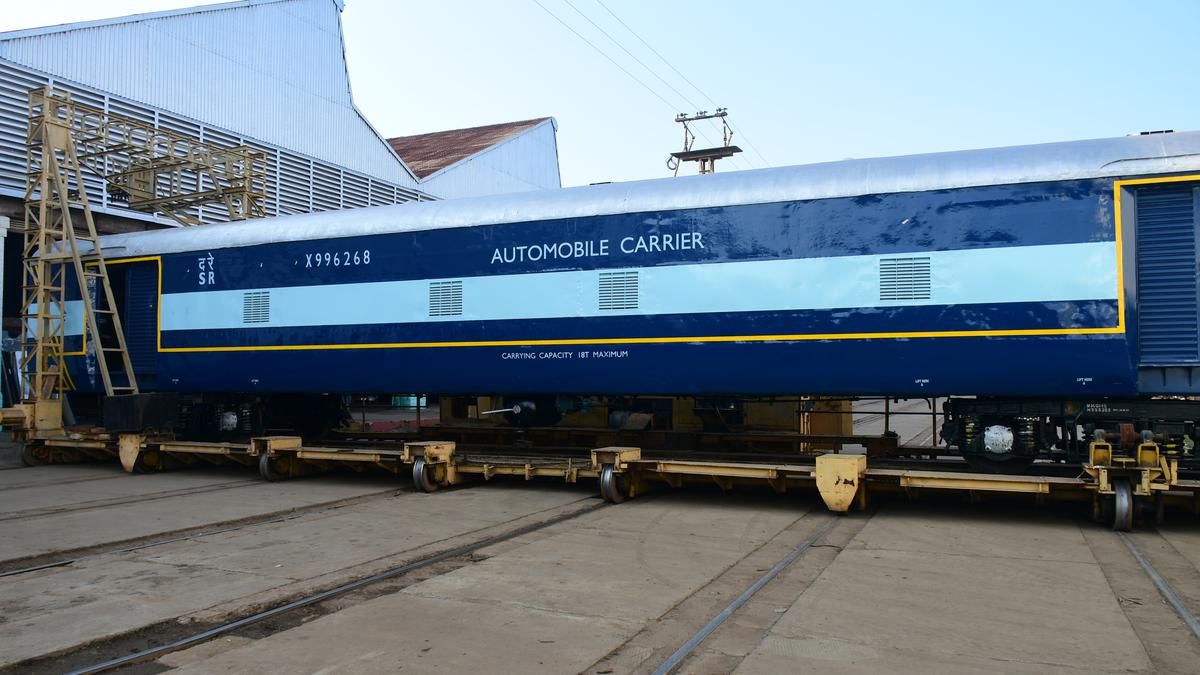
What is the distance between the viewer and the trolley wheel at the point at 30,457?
14417 millimetres

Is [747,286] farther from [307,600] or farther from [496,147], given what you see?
[496,147]

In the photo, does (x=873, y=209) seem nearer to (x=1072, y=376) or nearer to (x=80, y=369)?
(x=1072, y=376)

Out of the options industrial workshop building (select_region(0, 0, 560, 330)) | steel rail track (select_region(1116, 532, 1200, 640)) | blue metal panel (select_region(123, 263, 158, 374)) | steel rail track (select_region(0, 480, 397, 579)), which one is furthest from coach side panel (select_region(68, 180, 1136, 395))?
industrial workshop building (select_region(0, 0, 560, 330))

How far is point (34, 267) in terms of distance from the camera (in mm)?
14914

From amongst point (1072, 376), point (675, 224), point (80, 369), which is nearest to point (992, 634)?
point (1072, 376)

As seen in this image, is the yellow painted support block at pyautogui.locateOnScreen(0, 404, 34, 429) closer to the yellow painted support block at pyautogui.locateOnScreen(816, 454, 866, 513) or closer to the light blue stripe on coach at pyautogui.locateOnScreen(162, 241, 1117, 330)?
the light blue stripe on coach at pyautogui.locateOnScreen(162, 241, 1117, 330)

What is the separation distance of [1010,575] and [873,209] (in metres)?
4.29

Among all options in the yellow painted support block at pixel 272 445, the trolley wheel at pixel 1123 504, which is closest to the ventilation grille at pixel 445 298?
the yellow painted support block at pixel 272 445

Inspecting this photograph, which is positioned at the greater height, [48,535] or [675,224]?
[675,224]

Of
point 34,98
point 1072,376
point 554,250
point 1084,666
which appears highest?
point 34,98

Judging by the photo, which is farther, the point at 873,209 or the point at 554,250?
the point at 554,250

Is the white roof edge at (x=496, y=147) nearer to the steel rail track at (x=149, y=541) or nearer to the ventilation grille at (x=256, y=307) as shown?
the ventilation grille at (x=256, y=307)

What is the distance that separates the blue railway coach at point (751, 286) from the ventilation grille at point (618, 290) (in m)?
0.03

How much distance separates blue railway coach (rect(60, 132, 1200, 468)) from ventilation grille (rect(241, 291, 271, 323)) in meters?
0.03
